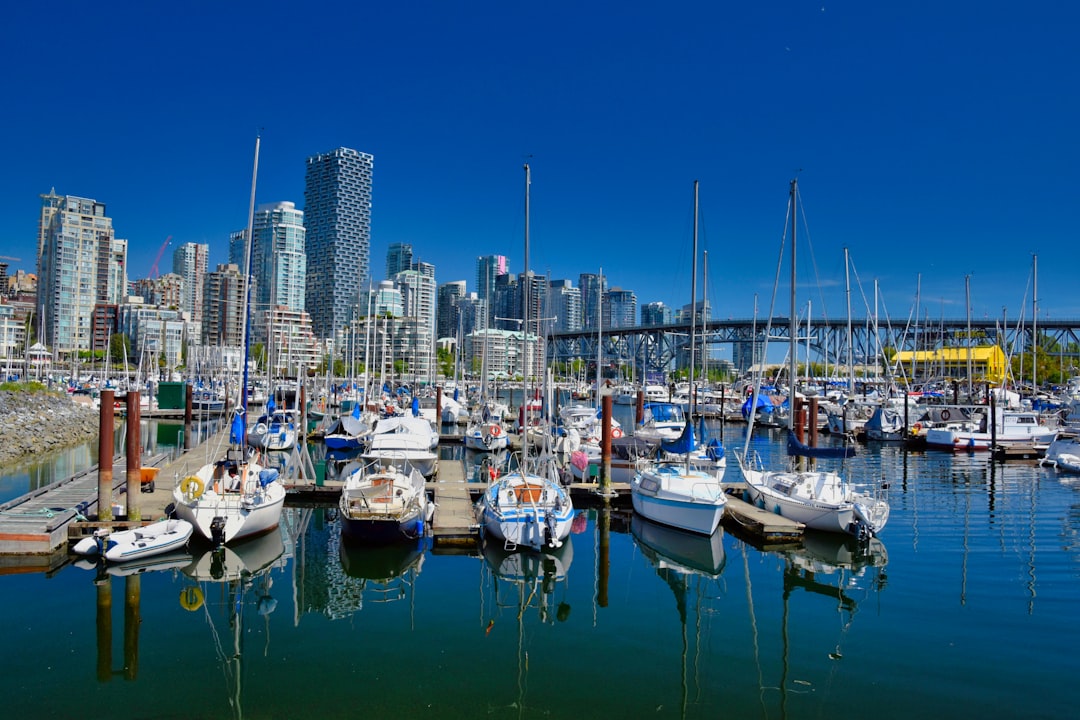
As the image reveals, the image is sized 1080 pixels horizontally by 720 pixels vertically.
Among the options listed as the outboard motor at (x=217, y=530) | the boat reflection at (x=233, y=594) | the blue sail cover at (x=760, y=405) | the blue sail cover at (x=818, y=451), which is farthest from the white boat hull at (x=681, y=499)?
the blue sail cover at (x=760, y=405)

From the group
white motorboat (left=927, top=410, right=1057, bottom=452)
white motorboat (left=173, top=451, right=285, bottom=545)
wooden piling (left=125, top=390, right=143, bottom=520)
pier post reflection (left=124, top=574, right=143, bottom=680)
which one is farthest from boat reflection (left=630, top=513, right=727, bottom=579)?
white motorboat (left=927, top=410, right=1057, bottom=452)

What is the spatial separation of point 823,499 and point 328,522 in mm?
16518

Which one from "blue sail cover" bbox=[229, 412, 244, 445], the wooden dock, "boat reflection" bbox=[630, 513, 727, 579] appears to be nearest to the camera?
"boat reflection" bbox=[630, 513, 727, 579]

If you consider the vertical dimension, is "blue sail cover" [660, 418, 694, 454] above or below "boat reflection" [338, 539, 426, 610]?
→ above

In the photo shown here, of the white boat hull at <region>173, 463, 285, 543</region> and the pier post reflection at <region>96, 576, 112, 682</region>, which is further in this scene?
the white boat hull at <region>173, 463, 285, 543</region>

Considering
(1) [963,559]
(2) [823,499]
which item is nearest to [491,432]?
(2) [823,499]

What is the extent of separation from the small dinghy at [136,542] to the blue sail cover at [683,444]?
15675 millimetres

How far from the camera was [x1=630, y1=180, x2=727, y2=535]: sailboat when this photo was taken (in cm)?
2294

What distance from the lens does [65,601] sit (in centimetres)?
1642

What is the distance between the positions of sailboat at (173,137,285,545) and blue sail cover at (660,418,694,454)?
13246 mm

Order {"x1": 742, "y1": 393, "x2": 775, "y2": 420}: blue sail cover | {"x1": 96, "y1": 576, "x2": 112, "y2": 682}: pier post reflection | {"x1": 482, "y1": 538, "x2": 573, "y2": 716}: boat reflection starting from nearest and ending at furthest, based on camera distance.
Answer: {"x1": 96, "y1": 576, "x2": 112, "y2": 682}: pier post reflection → {"x1": 482, "y1": 538, "x2": 573, "y2": 716}: boat reflection → {"x1": 742, "y1": 393, "x2": 775, "y2": 420}: blue sail cover

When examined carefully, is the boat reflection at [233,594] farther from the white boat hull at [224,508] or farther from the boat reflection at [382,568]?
the boat reflection at [382,568]

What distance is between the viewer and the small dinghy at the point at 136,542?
18828 mm

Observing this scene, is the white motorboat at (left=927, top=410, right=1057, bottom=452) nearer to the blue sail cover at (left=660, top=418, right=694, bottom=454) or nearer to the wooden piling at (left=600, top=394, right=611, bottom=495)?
the wooden piling at (left=600, top=394, right=611, bottom=495)
